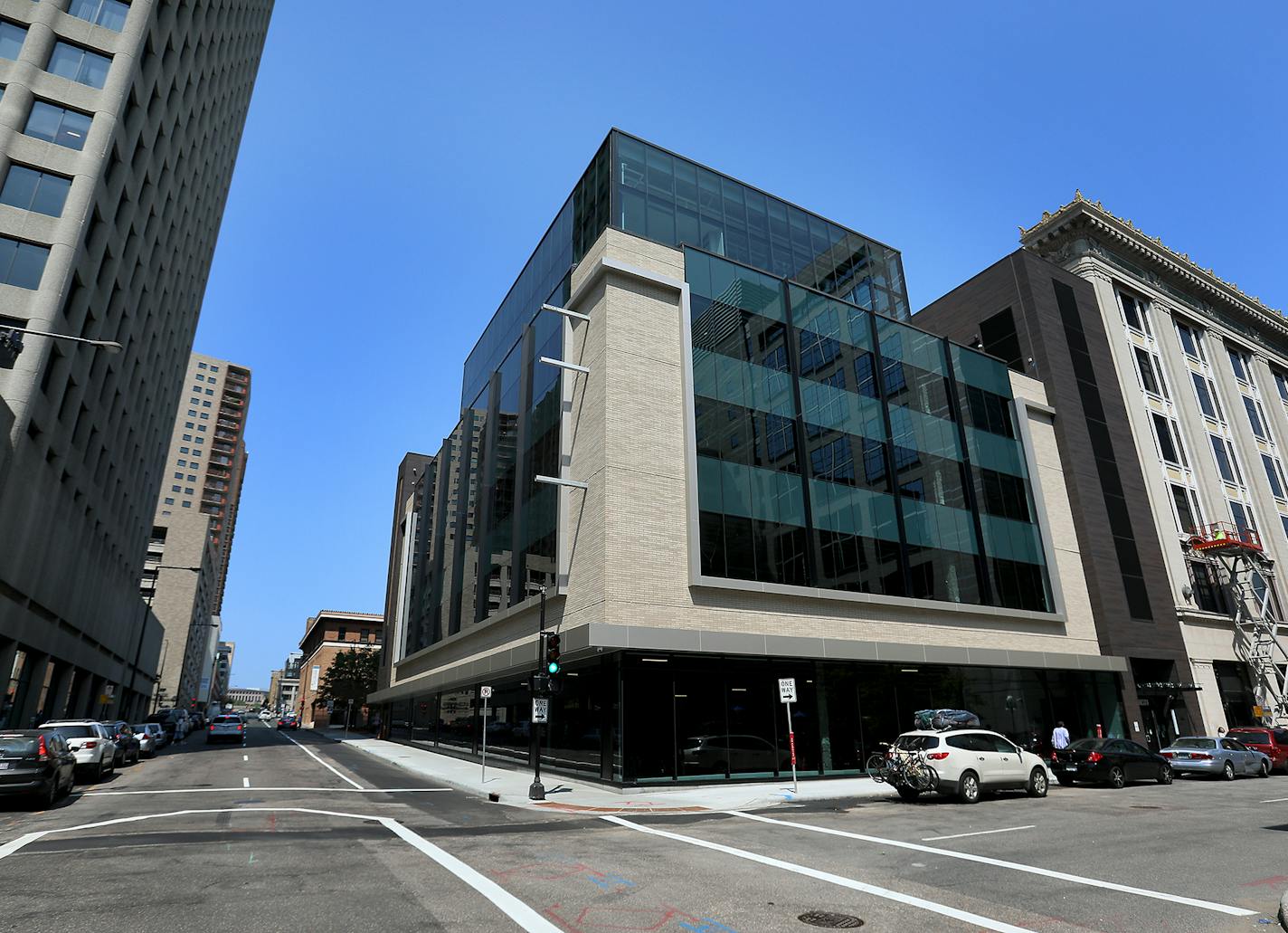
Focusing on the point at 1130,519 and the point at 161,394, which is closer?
the point at 1130,519

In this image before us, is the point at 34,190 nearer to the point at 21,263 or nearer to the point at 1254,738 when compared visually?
the point at 21,263

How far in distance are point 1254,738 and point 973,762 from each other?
795 inches

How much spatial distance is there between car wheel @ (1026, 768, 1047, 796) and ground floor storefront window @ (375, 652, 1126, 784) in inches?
239

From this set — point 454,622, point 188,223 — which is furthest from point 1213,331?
point 188,223

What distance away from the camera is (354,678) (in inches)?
3369

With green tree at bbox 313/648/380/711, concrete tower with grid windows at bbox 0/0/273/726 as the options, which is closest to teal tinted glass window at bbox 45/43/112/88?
concrete tower with grid windows at bbox 0/0/273/726

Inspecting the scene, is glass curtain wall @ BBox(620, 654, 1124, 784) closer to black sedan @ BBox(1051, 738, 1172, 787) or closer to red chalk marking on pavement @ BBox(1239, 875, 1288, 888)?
black sedan @ BBox(1051, 738, 1172, 787)

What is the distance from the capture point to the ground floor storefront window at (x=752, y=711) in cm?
2069

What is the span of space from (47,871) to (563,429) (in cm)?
1880

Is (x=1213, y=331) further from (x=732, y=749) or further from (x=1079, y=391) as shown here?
(x=732, y=749)

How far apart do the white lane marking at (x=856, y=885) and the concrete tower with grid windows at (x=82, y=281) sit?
18.7 m

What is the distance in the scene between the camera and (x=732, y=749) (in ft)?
71.4

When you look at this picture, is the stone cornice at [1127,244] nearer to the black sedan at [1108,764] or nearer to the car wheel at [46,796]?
the black sedan at [1108,764]

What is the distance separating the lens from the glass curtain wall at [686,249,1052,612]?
24328mm
